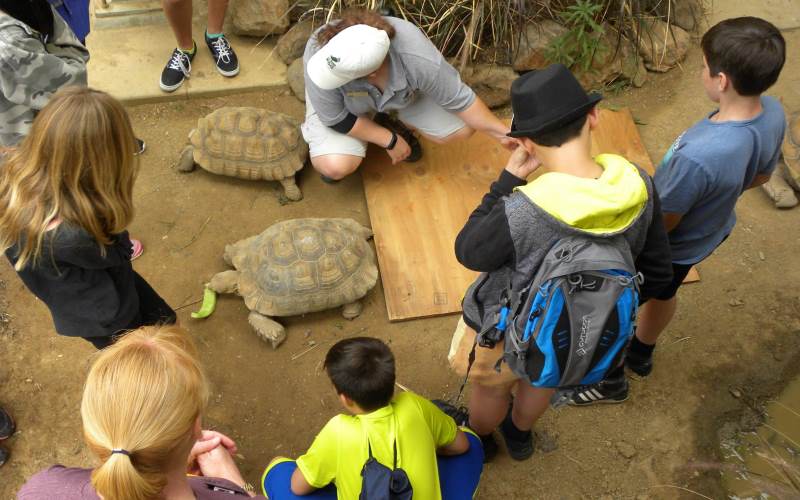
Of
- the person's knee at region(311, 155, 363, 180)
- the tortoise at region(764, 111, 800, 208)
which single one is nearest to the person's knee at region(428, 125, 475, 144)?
the person's knee at region(311, 155, 363, 180)

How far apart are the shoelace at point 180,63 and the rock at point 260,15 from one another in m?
0.46

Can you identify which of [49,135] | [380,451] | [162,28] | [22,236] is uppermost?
[49,135]

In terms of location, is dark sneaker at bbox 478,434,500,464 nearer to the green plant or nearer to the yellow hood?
the yellow hood

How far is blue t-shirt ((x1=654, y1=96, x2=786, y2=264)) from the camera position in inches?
92.5

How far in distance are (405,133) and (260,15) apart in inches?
57.0

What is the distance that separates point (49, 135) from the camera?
2.10 metres

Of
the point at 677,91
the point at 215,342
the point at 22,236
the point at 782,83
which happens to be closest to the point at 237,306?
the point at 215,342

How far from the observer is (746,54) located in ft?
7.37

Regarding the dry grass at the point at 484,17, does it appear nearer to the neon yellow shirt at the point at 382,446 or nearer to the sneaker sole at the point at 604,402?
the sneaker sole at the point at 604,402

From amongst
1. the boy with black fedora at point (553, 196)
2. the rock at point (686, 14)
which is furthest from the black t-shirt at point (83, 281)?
the rock at point (686, 14)

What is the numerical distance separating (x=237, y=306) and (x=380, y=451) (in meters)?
1.81

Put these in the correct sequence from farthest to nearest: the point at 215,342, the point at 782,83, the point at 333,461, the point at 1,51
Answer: the point at 782,83 → the point at 215,342 → the point at 1,51 → the point at 333,461

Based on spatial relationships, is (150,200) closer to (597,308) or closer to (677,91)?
(597,308)

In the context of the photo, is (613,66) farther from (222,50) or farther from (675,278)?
(222,50)
